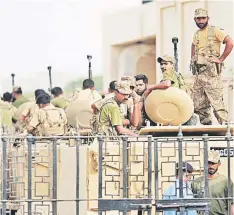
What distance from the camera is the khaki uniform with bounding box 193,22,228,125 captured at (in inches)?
379

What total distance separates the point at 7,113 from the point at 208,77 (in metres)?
3.67

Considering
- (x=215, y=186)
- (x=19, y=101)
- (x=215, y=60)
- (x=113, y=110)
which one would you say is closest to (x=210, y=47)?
(x=215, y=60)

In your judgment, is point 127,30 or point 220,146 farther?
point 127,30

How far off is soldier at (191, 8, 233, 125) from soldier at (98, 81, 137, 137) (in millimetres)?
828

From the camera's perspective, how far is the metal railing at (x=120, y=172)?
762 centimetres

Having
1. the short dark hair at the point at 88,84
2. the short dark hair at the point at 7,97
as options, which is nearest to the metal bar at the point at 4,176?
the short dark hair at the point at 88,84

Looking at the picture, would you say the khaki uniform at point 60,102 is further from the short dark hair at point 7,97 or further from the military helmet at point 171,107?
the military helmet at point 171,107

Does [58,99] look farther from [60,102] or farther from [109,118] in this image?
[109,118]

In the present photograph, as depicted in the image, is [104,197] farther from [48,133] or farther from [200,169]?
[48,133]

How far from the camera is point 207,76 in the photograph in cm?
971

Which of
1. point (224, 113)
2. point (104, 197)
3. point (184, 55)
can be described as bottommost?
point (104, 197)

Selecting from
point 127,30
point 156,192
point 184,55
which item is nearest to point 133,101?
point 156,192

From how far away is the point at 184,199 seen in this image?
7609 mm

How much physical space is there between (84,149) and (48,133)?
5.55 ft
